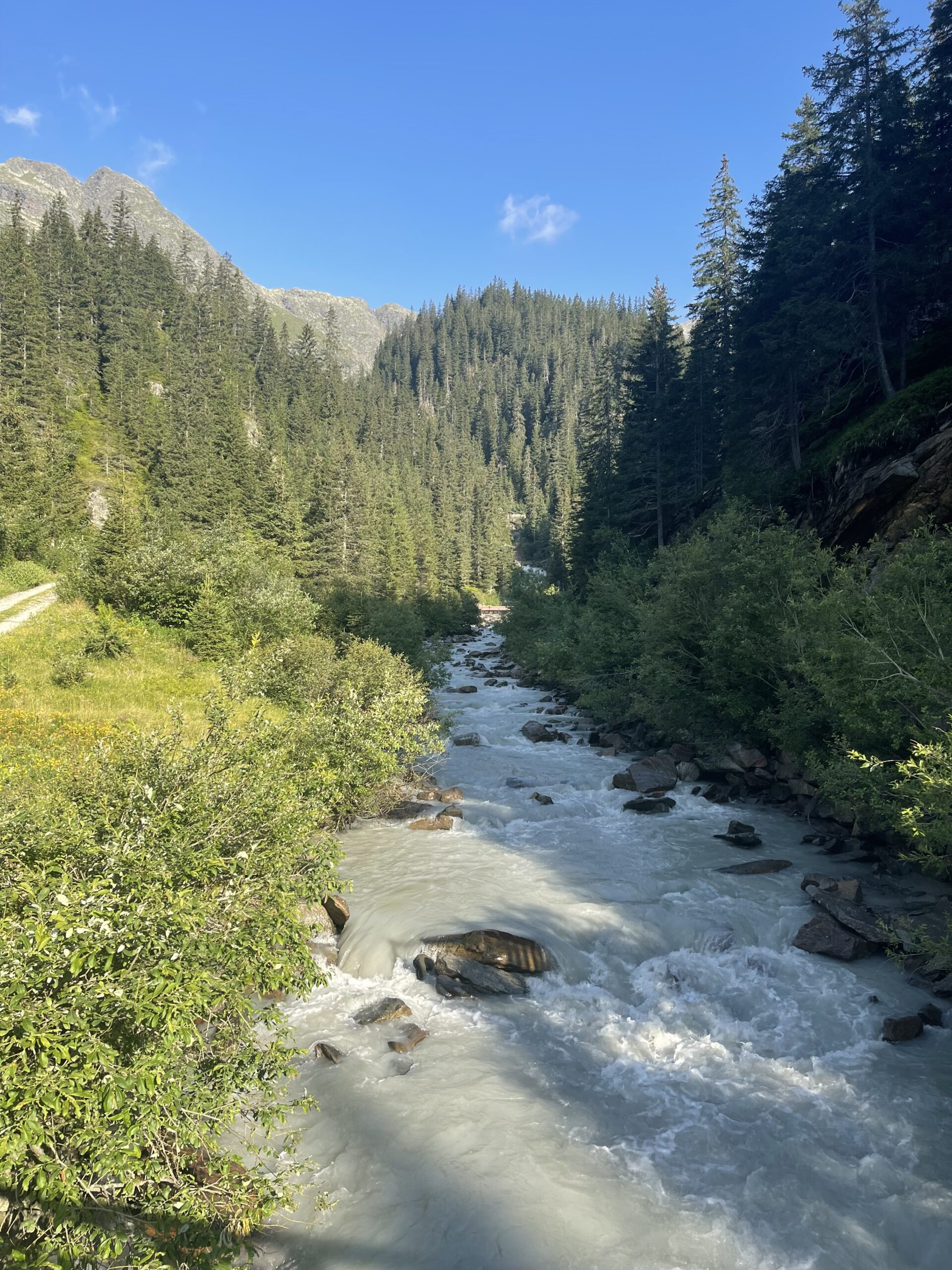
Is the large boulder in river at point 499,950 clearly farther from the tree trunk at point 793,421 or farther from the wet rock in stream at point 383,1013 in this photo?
the tree trunk at point 793,421

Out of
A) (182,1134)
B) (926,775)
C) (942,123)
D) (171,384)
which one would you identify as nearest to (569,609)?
(942,123)

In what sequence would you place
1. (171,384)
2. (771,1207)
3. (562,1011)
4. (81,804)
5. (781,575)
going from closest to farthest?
(771,1207) → (81,804) → (562,1011) → (781,575) → (171,384)

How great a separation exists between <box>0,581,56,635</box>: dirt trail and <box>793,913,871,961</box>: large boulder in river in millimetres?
27854

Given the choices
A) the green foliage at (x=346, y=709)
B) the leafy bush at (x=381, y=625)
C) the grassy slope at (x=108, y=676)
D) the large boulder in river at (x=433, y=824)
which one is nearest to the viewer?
the green foliage at (x=346, y=709)

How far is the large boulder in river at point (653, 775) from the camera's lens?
22.9 metres

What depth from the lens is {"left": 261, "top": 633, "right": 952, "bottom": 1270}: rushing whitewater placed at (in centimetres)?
782

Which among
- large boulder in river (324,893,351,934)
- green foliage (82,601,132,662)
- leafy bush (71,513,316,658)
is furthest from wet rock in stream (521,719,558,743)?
green foliage (82,601,132,662)

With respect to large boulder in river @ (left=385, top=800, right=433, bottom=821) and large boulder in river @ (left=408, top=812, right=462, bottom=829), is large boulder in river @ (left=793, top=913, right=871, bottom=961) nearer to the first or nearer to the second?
large boulder in river @ (left=408, top=812, right=462, bottom=829)

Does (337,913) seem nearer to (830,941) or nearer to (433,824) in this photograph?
(433,824)

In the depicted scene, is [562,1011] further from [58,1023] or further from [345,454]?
[345,454]

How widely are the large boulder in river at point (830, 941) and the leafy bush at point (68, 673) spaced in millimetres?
21548

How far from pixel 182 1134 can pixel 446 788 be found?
17626mm

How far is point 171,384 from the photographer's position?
90.2m

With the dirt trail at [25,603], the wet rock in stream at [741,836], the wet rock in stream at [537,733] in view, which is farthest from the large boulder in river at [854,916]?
the dirt trail at [25,603]
